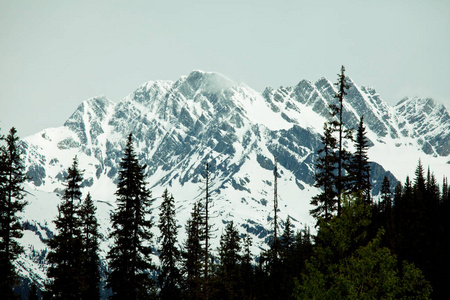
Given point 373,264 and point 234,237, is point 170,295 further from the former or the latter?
point 373,264

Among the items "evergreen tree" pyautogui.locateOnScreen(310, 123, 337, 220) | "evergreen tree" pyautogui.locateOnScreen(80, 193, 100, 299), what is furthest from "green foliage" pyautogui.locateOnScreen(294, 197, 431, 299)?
"evergreen tree" pyautogui.locateOnScreen(80, 193, 100, 299)

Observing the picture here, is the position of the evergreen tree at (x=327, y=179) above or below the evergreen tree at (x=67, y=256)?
above

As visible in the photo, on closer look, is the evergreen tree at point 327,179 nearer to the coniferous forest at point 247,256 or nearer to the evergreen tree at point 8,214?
the coniferous forest at point 247,256

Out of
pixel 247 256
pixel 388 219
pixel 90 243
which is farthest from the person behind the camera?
pixel 388 219

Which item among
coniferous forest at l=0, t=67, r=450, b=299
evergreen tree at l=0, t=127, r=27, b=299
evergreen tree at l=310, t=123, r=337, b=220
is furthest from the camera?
evergreen tree at l=310, t=123, r=337, b=220

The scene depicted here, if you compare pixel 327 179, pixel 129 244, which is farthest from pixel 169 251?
pixel 327 179

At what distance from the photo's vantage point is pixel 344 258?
21.8 m

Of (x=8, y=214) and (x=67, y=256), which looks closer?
(x=8, y=214)

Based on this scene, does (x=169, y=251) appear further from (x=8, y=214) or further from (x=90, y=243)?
(x=8, y=214)

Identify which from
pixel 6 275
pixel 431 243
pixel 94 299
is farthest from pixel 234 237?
pixel 6 275

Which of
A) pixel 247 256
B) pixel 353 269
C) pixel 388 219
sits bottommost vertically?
pixel 353 269

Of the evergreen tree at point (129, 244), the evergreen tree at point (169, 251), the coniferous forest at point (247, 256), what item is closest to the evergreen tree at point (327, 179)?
the coniferous forest at point (247, 256)

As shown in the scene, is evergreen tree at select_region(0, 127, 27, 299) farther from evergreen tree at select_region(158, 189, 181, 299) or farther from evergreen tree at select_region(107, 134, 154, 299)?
evergreen tree at select_region(158, 189, 181, 299)

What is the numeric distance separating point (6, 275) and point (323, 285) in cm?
1990
